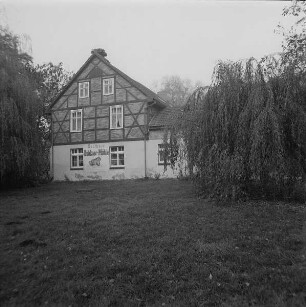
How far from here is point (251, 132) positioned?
9695 millimetres

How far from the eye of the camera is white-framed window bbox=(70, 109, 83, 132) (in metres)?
23.1

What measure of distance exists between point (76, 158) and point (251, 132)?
52.6ft

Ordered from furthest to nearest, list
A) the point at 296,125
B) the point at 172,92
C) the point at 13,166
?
the point at 172,92, the point at 13,166, the point at 296,125

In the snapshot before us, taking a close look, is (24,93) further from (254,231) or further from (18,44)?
(254,231)

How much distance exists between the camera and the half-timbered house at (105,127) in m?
20.7

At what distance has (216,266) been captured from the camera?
5289 millimetres

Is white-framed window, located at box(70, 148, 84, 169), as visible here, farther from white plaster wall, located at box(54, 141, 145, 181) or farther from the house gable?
the house gable

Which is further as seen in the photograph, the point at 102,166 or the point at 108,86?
the point at 108,86

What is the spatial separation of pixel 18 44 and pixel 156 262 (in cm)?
1667

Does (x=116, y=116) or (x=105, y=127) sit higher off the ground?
(x=116, y=116)

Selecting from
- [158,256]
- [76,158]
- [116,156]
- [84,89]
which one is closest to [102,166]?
[116,156]

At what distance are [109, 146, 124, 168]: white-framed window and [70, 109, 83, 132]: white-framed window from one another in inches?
136

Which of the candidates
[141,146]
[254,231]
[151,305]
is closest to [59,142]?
[141,146]

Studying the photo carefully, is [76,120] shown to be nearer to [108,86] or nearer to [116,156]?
[108,86]
